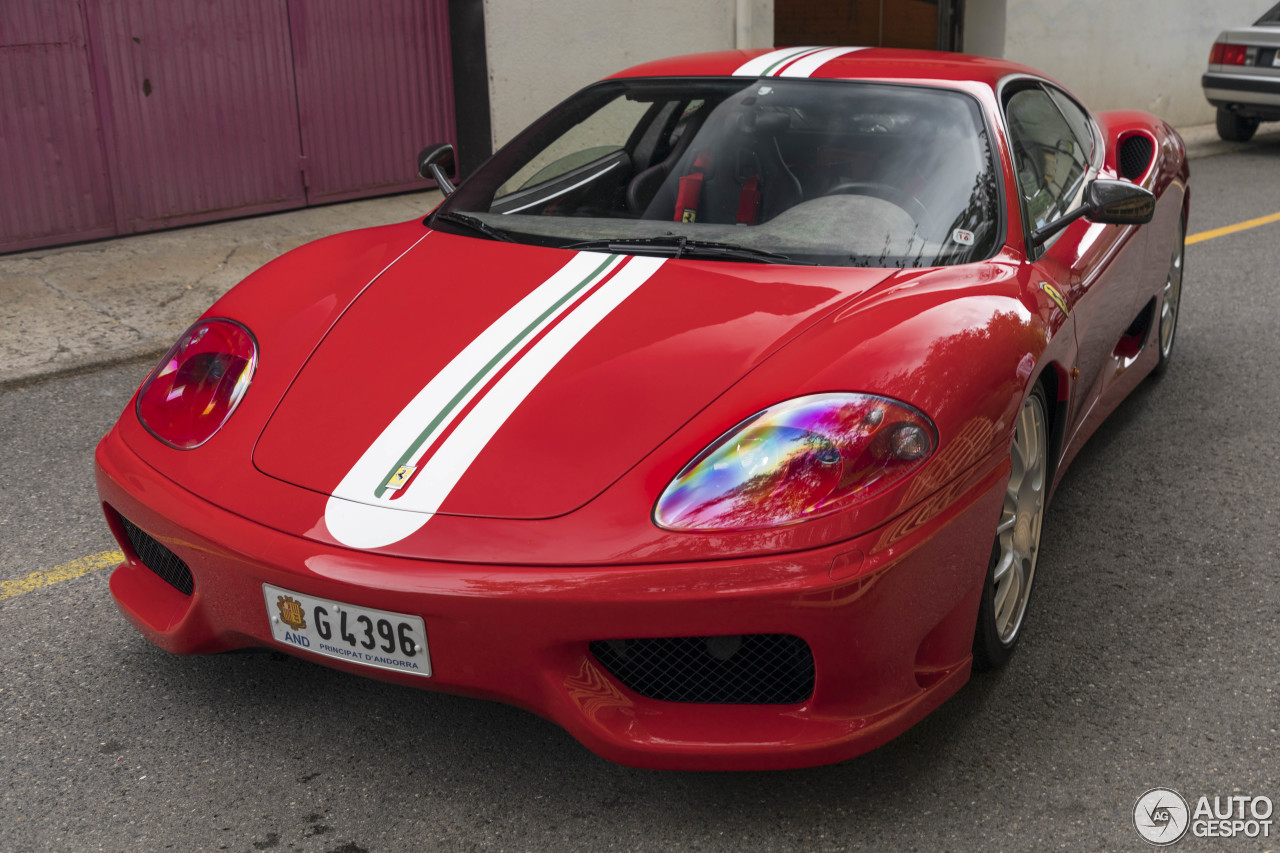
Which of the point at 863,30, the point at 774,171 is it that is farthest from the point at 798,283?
the point at 863,30

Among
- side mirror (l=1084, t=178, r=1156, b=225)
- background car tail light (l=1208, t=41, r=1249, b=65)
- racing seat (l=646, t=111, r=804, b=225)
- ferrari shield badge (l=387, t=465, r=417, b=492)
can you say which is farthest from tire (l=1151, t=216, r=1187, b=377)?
background car tail light (l=1208, t=41, r=1249, b=65)

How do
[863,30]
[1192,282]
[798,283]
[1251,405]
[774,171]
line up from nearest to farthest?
1. [798,283]
2. [774,171]
3. [1251,405]
4. [1192,282]
5. [863,30]

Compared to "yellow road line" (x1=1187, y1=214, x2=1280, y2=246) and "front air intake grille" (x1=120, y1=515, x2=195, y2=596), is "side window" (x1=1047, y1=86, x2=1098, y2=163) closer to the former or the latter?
"front air intake grille" (x1=120, y1=515, x2=195, y2=596)

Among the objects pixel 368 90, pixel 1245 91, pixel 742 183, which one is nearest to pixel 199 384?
pixel 742 183

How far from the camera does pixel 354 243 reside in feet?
9.66

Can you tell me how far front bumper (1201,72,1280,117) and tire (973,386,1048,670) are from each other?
30.2 feet

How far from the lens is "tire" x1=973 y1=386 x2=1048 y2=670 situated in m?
2.40

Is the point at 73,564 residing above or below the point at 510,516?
below

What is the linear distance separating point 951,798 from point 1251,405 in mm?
2695

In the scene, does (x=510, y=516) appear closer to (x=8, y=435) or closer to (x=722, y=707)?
(x=722, y=707)

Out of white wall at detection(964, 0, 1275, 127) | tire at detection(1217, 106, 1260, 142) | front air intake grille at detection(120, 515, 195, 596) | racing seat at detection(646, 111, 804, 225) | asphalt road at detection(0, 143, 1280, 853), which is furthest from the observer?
white wall at detection(964, 0, 1275, 127)

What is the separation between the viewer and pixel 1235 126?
1109 centimetres

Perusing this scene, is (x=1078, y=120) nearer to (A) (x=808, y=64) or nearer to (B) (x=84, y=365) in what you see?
(A) (x=808, y=64)

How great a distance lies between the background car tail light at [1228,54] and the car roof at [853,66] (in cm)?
843
